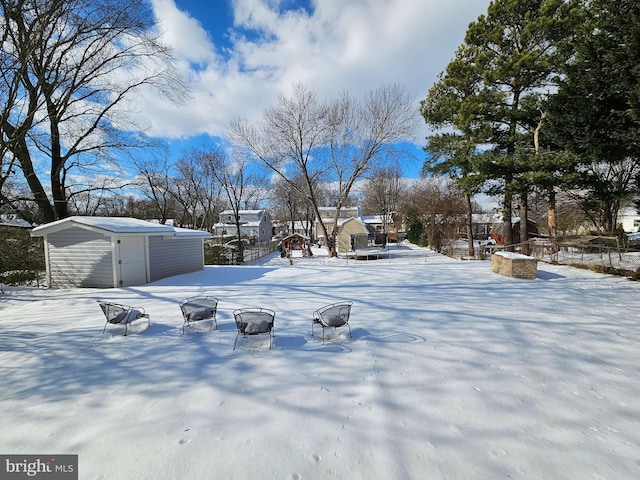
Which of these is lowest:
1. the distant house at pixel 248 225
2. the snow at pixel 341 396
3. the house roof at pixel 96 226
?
the snow at pixel 341 396

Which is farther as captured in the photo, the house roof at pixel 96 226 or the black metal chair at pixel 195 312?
the house roof at pixel 96 226

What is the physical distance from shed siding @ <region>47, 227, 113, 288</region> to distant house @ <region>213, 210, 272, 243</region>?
122 feet

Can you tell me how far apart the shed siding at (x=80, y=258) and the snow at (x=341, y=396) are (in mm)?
3986

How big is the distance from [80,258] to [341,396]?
38.0ft

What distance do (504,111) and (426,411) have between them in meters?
17.4

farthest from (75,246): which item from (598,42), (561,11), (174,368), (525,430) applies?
(561,11)

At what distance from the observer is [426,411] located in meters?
3.01

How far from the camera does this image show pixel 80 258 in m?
10.4

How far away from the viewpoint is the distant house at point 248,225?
49.1m

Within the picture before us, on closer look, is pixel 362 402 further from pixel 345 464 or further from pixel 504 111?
pixel 504 111

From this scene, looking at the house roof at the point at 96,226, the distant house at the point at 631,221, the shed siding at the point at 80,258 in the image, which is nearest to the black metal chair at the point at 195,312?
the house roof at the point at 96,226

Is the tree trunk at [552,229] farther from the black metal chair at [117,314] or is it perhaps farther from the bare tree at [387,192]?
the bare tree at [387,192]

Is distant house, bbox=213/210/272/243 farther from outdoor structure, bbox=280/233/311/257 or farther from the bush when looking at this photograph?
the bush

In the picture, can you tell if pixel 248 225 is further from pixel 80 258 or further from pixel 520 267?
pixel 520 267
